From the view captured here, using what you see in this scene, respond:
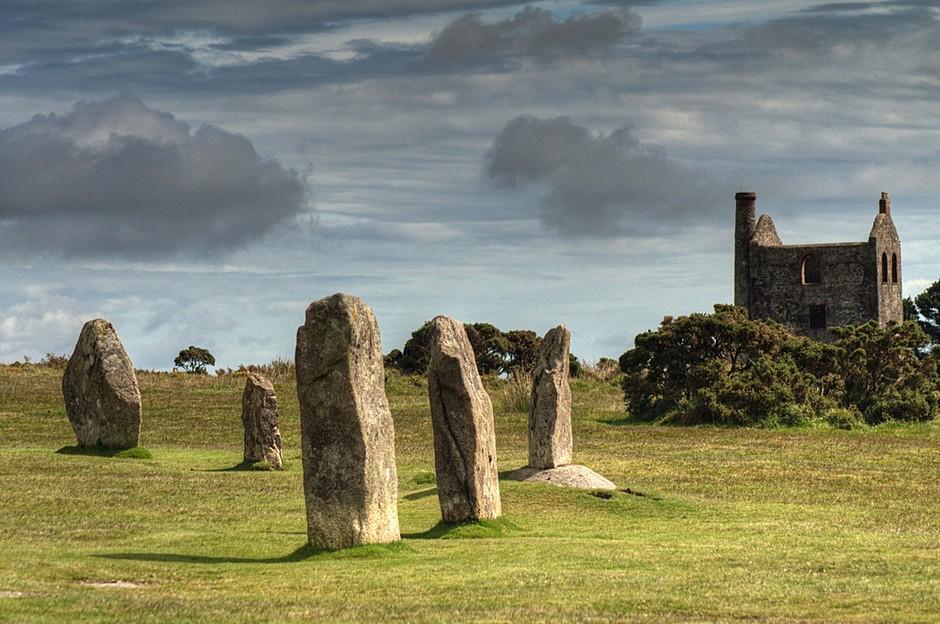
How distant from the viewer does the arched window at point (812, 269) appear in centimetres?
7825

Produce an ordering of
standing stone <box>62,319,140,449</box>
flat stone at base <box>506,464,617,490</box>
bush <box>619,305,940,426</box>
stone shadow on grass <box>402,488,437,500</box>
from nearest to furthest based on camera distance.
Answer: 1. stone shadow on grass <box>402,488,437,500</box>
2. flat stone at base <box>506,464,617,490</box>
3. standing stone <box>62,319,140,449</box>
4. bush <box>619,305,940,426</box>

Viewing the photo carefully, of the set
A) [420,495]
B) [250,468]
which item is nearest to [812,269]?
[250,468]

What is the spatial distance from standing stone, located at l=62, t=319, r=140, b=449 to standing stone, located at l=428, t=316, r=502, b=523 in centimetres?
1273

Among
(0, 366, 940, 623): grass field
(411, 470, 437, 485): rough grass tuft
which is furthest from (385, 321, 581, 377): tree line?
(411, 470, 437, 485): rough grass tuft

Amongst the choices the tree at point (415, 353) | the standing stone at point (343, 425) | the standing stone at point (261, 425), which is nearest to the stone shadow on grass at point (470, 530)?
the standing stone at point (343, 425)

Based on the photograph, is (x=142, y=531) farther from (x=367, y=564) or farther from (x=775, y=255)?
(x=775, y=255)

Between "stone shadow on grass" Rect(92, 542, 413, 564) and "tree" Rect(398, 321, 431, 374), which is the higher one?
"tree" Rect(398, 321, 431, 374)

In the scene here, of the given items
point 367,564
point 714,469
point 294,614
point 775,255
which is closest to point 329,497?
point 367,564

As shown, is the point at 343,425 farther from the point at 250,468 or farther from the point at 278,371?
the point at 278,371

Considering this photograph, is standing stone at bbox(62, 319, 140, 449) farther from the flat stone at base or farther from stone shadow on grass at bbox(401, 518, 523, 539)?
stone shadow on grass at bbox(401, 518, 523, 539)

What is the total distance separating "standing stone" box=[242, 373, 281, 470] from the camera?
3041 centimetres

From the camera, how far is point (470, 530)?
2111 cm

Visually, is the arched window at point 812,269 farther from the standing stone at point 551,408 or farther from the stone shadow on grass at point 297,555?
the stone shadow on grass at point 297,555

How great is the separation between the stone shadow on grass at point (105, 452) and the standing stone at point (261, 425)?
8.77 feet
